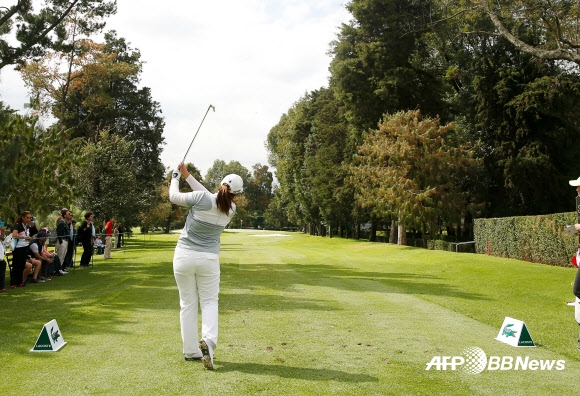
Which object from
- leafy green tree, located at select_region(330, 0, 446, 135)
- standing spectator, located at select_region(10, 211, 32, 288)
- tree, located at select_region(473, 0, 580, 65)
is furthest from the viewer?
leafy green tree, located at select_region(330, 0, 446, 135)

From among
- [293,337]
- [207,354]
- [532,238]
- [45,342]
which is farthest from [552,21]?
[45,342]

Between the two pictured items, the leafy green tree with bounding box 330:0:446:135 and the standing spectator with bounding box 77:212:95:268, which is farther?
the leafy green tree with bounding box 330:0:446:135

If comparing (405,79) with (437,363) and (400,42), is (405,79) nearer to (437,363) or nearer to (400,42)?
(400,42)

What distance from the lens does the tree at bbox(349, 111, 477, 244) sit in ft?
128

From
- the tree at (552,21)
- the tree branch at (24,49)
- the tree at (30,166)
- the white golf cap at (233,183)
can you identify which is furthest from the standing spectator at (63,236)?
the tree at (552,21)

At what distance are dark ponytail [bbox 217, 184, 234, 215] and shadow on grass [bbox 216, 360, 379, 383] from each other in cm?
185

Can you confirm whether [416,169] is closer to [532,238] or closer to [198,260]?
[532,238]

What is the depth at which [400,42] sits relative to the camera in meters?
46.2

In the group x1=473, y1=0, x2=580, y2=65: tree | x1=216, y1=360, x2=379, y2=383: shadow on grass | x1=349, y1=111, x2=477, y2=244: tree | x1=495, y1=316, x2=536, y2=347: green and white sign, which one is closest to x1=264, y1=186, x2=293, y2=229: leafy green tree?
x1=349, y1=111, x2=477, y2=244: tree

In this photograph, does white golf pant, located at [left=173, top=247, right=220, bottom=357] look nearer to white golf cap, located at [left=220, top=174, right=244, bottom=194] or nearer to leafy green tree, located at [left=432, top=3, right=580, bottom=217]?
white golf cap, located at [left=220, top=174, right=244, bottom=194]

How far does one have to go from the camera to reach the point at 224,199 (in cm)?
694

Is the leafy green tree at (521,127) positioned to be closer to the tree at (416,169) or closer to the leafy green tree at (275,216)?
the tree at (416,169)

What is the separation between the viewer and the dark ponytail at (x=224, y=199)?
6914 millimetres

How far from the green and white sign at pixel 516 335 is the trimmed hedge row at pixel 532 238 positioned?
1532 cm
